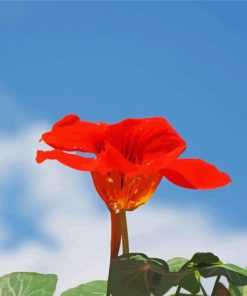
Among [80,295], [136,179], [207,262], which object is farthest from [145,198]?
[80,295]

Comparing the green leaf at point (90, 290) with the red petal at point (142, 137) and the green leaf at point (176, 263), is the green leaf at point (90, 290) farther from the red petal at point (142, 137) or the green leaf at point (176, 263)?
the red petal at point (142, 137)

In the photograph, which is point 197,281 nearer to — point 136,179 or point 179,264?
point 179,264

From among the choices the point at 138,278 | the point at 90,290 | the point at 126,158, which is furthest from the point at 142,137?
the point at 90,290

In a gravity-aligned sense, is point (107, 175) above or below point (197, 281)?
above

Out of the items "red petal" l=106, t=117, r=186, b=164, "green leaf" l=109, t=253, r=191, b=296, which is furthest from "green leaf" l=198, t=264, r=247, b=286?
"red petal" l=106, t=117, r=186, b=164

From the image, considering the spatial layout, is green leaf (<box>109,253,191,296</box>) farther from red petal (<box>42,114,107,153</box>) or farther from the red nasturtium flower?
red petal (<box>42,114,107,153</box>)

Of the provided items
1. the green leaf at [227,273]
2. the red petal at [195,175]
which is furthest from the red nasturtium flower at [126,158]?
the green leaf at [227,273]

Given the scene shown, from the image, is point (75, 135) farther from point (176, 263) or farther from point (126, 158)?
point (176, 263)
